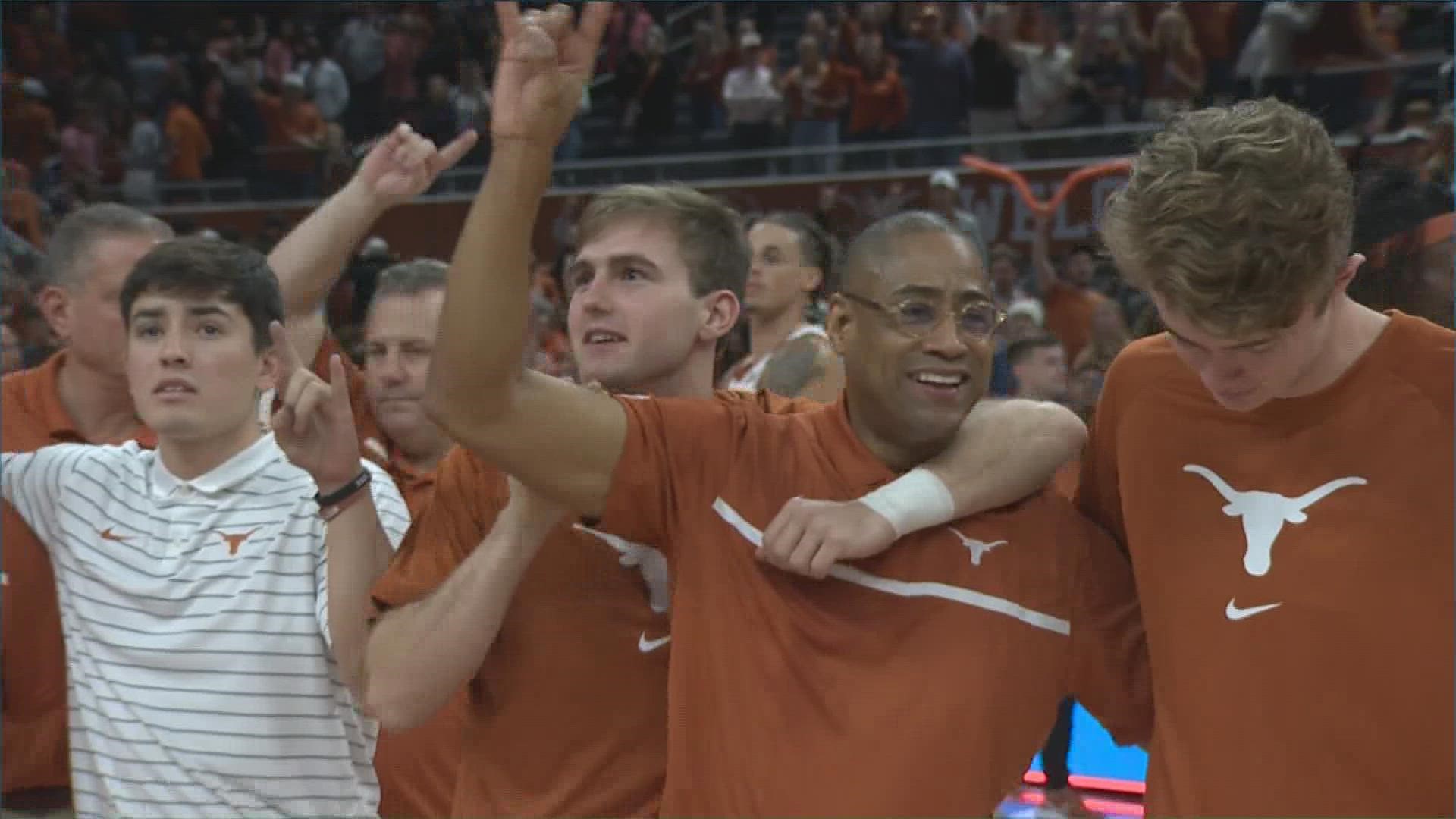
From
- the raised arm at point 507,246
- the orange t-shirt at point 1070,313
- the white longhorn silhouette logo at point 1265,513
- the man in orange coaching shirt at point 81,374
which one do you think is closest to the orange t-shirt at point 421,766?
the man in orange coaching shirt at point 81,374

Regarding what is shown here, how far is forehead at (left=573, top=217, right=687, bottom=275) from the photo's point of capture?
2.70 meters

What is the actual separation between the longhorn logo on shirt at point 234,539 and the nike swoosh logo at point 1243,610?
157 cm

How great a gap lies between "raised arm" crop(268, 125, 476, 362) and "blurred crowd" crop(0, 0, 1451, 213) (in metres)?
6.92

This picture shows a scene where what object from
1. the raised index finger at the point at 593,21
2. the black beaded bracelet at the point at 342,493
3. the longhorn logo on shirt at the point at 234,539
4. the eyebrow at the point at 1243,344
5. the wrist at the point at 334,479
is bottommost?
the longhorn logo on shirt at the point at 234,539

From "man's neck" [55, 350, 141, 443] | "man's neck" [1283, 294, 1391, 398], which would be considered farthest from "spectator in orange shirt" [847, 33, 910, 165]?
"man's neck" [1283, 294, 1391, 398]

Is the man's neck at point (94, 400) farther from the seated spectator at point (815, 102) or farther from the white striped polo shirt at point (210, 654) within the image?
the seated spectator at point (815, 102)

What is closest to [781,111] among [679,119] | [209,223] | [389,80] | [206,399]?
[679,119]

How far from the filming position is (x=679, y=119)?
15.1 metres

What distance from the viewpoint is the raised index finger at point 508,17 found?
2012mm

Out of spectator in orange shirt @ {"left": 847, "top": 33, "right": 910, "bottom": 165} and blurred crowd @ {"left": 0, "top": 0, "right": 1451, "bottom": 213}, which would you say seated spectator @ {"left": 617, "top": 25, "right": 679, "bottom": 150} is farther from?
spectator in orange shirt @ {"left": 847, "top": 33, "right": 910, "bottom": 165}

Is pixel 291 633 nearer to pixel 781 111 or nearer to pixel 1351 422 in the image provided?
pixel 1351 422

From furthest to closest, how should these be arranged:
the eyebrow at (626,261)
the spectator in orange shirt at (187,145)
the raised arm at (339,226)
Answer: the spectator in orange shirt at (187,145)
the raised arm at (339,226)
the eyebrow at (626,261)

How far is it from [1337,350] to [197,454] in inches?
Result: 72.9

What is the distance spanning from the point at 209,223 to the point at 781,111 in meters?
5.70
